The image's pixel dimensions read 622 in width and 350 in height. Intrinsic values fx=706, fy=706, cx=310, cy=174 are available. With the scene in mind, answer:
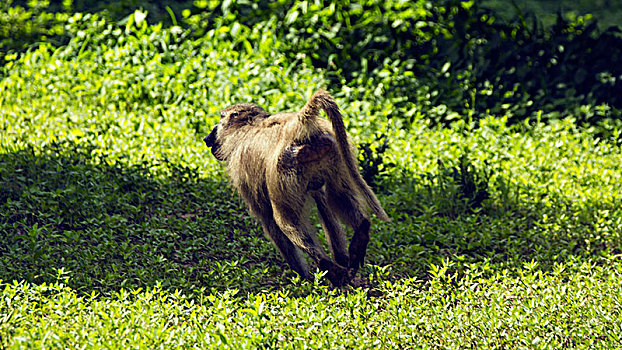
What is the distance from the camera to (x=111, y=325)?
3654 millimetres

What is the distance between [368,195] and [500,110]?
3.72 m

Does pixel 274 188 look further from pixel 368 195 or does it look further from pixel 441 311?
pixel 441 311

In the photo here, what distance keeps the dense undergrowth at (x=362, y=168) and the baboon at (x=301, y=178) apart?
0.88 ft

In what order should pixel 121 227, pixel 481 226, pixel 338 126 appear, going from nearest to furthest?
pixel 338 126 → pixel 121 227 → pixel 481 226

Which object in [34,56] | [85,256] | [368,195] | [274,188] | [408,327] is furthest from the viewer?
[34,56]

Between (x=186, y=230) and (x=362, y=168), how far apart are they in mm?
1678

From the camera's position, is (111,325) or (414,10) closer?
(111,325)

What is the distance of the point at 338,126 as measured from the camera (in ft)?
13.5

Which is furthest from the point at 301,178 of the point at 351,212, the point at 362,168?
the point at 362,168

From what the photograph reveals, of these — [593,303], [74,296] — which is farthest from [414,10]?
[74,296]

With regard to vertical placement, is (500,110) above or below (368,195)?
below

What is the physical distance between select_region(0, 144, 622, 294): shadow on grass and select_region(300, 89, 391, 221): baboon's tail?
0.76 meters

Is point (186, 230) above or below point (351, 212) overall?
below

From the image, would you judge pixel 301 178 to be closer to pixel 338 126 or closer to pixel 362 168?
pixel 338 126
